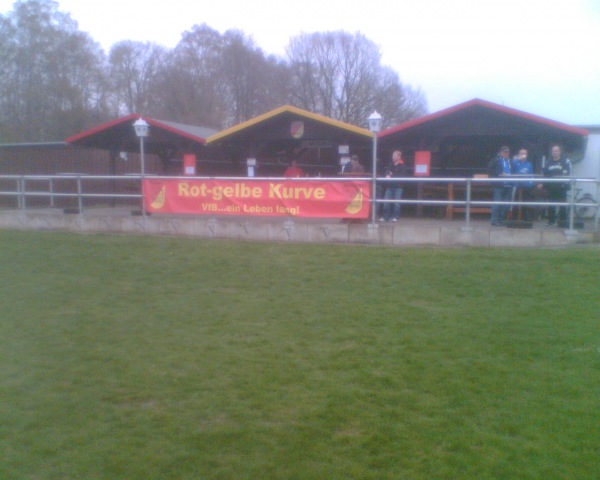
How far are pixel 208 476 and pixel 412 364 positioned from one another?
2501 millimetres

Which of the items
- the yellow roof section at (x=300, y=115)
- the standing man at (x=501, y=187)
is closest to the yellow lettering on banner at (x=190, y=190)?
the yellow roof section at (x=300, y=115)

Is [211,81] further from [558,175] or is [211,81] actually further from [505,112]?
[558,175]

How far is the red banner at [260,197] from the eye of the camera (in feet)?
39.8

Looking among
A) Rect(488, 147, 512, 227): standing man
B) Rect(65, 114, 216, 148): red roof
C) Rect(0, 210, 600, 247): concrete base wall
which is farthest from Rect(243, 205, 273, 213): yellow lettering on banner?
Rect(65, 114, 216, 148): red roof

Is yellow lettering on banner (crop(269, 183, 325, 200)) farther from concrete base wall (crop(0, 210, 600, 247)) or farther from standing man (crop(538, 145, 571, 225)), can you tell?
standing man (crop(538, 145, 571, 225))

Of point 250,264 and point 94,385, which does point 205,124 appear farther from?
point 94,385

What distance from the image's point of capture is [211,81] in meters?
53.6

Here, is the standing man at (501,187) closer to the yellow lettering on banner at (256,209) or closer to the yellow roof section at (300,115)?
the yellow lettering on banner at (256,209)

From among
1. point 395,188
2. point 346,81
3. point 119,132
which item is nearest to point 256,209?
point 395,188

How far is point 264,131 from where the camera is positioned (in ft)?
64.1

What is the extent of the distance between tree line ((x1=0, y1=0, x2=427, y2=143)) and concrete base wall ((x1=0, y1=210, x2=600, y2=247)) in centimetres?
3043

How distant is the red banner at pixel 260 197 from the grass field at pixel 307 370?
234cm

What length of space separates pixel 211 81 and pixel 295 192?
43828 mm

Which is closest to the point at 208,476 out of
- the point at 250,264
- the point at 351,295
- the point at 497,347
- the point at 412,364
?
the point at 412,364
